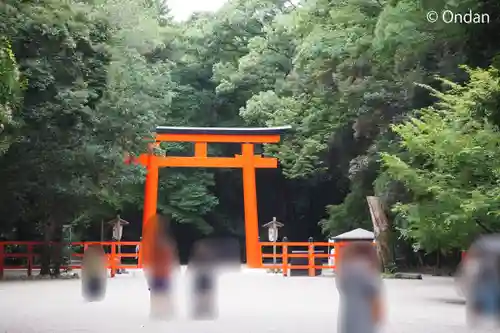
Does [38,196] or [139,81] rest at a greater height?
[139,81]

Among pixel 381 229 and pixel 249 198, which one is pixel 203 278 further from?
pixel 249 198

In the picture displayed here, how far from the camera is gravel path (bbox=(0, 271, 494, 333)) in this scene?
11.5m

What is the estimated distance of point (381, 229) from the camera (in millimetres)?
27438

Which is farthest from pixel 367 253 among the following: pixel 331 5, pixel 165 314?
pixel 331 5

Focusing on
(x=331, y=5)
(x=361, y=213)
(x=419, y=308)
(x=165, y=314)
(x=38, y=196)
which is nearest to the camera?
(x=165, y=314)

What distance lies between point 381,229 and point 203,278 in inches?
654

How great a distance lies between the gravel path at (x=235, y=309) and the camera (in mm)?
11477

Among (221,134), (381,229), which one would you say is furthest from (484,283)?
(221,134)

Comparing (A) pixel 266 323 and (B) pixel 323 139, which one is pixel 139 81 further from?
(A) pixel 266 323

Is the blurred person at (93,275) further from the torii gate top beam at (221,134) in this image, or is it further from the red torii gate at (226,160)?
the torii gate top beam at (221,134)

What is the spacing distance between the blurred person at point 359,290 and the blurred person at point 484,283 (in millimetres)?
4536

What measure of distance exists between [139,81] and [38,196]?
245 inches

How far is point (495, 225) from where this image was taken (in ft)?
52.5

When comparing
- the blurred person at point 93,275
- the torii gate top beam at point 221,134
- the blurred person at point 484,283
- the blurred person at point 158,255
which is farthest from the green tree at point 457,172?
the torii gate top beam at point 221,134
